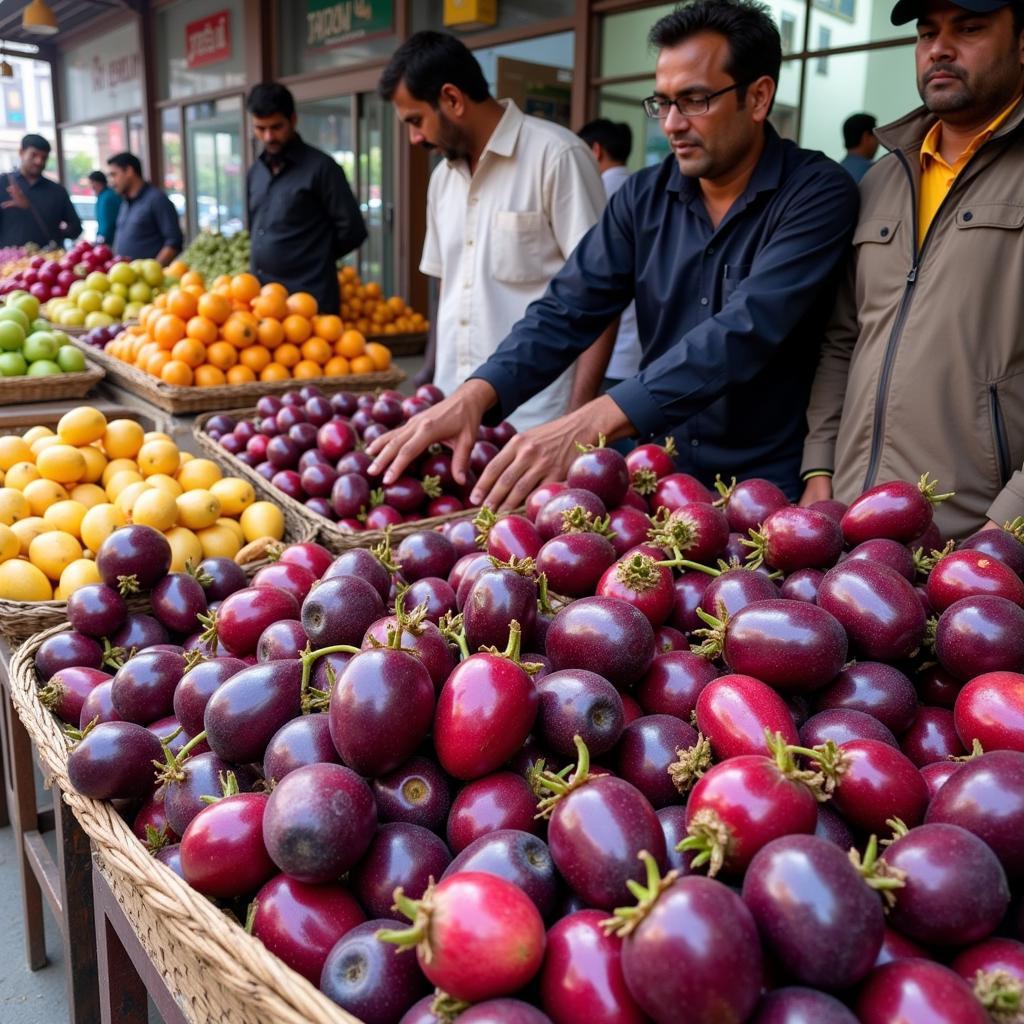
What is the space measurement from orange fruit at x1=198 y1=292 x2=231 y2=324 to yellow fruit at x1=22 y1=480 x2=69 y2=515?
1.74 m

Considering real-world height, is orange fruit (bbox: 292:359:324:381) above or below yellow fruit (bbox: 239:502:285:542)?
above

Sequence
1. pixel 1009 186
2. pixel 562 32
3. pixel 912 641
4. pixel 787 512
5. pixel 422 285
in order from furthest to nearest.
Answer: pixel 422 285 < pixel 562 32 < pixel 1009 186 < pixel 787 512 < pixel 912 641

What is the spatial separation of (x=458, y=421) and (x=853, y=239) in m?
1.17

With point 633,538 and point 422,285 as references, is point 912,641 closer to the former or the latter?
point 633,538

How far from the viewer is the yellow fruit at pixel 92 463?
2680 millimetres

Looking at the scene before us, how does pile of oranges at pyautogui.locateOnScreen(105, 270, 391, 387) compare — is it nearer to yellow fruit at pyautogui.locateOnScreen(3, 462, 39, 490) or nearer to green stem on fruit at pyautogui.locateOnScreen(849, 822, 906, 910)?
yellow fruit at pyautogui.locateOnScreen(3, 462, 39, 490)

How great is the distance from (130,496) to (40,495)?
11.3 inches

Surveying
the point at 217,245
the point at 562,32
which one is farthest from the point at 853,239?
the point at 217,245

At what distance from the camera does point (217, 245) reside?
809 centimetres

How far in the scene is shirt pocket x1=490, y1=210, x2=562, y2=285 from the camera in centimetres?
360

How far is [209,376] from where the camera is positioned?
392 cm

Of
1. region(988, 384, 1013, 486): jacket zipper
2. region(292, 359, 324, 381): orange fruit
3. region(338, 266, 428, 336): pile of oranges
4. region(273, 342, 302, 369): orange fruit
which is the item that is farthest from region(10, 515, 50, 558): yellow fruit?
region(338, 266, 428, 336): pile of oranges

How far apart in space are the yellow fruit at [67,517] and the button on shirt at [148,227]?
6.06 meters

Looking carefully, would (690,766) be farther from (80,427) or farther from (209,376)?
(209,376)
